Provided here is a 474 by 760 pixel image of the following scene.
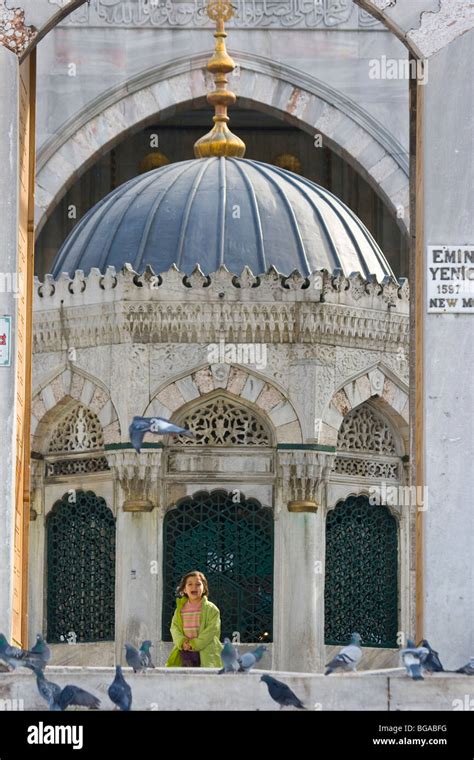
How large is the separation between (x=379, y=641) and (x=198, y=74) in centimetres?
977

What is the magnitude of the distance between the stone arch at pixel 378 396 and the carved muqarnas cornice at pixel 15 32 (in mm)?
6413

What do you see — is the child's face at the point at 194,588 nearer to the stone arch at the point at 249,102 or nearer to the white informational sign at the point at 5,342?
the white informational sign at the point at 5,342

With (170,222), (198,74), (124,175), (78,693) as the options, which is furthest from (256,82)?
(78,693)

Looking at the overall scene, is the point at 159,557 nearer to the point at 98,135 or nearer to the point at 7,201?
the point at 7,201

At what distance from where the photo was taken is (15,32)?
39.7ft

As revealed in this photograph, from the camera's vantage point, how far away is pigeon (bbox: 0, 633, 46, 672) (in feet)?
36.7

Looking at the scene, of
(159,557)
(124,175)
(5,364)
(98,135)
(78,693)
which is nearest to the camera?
(78,693)

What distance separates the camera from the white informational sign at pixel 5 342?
1187 cm

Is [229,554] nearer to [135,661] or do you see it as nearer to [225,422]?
[225,422]

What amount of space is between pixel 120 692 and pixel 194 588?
325 cm

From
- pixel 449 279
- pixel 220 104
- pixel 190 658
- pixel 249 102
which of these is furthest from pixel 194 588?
pixel 249 102

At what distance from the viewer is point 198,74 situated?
83.9 ft

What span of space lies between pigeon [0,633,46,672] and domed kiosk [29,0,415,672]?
5.78 metres

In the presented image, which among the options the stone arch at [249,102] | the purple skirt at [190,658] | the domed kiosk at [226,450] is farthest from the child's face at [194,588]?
the stone arch at [249,102]
